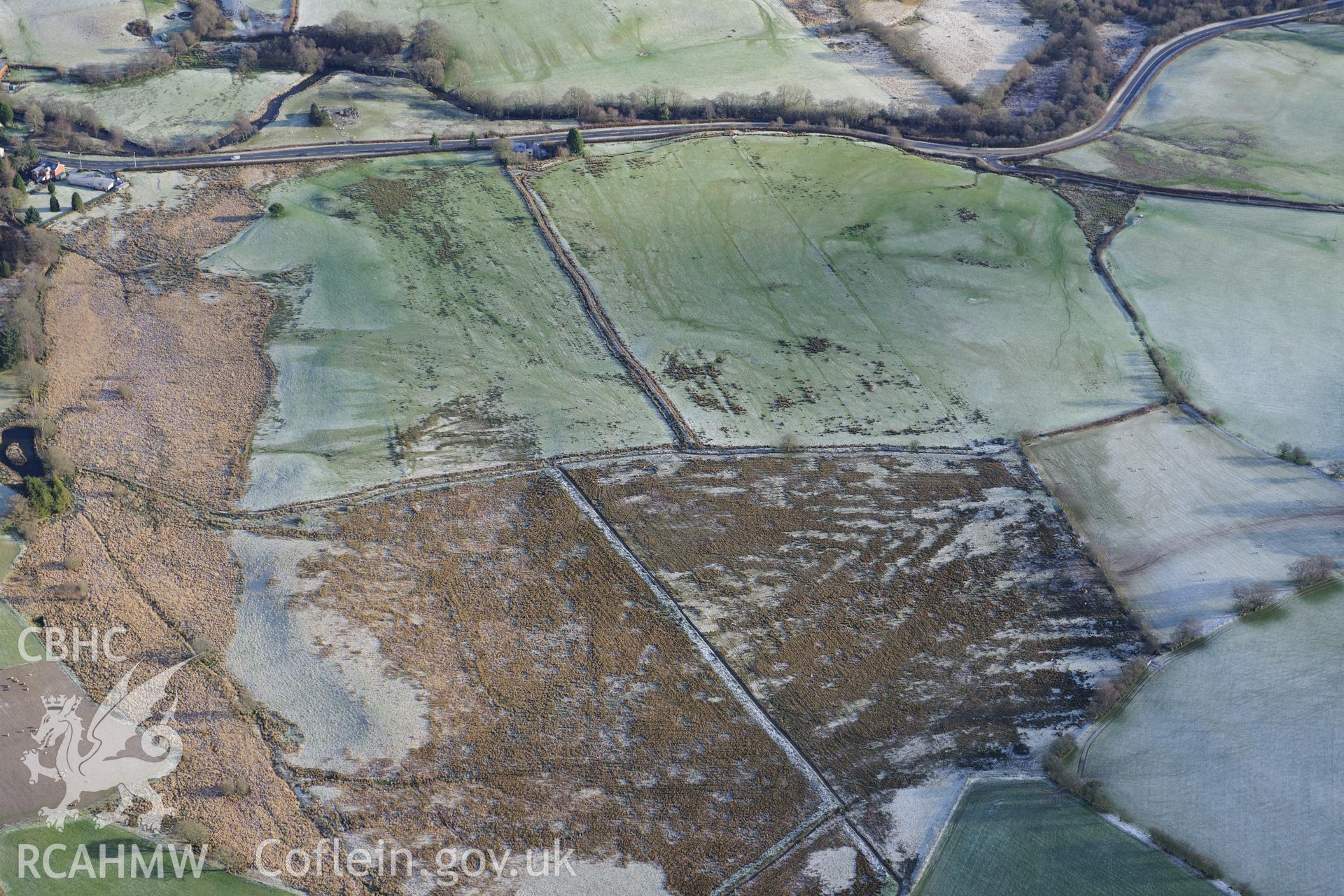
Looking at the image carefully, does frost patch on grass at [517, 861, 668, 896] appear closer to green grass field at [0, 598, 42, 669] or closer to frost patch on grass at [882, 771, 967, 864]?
frost patch on grass at [882, 771, 967, 864]

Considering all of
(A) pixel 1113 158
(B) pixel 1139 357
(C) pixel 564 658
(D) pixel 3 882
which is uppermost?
(A) pixel 1113 158

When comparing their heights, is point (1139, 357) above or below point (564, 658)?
above

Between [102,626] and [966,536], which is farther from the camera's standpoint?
[966,536]

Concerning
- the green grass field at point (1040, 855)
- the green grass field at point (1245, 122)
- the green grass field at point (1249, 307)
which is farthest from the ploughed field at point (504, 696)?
the green grass field at point (1245, 122)

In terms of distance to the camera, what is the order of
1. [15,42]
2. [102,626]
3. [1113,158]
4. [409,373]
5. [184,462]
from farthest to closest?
[15,42]
[1113,158]
[409,373]
[184,462]
[102,626]

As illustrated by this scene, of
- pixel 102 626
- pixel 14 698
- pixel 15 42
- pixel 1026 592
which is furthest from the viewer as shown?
pixel 15 42

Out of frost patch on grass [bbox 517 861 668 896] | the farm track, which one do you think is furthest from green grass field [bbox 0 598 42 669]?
the farm track

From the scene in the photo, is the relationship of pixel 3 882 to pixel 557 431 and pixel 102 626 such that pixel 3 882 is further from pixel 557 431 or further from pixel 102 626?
pixel 557 431

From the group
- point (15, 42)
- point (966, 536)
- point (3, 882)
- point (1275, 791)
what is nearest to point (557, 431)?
point (966, 536)

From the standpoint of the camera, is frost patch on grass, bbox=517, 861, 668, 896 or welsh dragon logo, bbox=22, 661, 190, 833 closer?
frost patch on grass, bbox=517, 861, 668, 896
